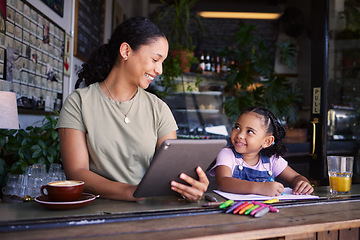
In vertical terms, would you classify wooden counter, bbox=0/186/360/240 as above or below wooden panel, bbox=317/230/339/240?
above

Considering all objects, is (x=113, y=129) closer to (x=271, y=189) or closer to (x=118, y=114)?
(x=118, y=114)

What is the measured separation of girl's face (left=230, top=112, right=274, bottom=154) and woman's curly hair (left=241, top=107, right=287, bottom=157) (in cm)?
4

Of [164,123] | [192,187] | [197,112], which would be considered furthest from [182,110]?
[192,187]

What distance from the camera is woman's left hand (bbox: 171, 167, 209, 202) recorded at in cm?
124

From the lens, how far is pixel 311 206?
51.0 inches

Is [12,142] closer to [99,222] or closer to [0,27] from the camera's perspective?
[0,27]

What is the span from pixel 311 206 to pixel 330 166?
15.8 inches

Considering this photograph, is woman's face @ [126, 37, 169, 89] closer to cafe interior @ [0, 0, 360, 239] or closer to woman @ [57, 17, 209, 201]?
woman @ [57, 17, 209, 201]

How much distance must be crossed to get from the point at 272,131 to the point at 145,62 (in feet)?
2.65

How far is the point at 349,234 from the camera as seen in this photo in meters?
1.27

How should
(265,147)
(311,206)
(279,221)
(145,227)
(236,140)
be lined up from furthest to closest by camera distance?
(265,147) → (236,140) → (311,206) → (279,221) → (145,227)

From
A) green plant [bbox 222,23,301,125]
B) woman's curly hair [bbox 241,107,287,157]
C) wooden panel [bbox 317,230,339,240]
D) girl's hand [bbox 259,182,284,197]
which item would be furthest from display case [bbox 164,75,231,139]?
wooden panel [bbox 317,230,339,240]

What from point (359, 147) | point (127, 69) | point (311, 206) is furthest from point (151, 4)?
point (311, 206)

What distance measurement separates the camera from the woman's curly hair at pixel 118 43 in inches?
62.2
